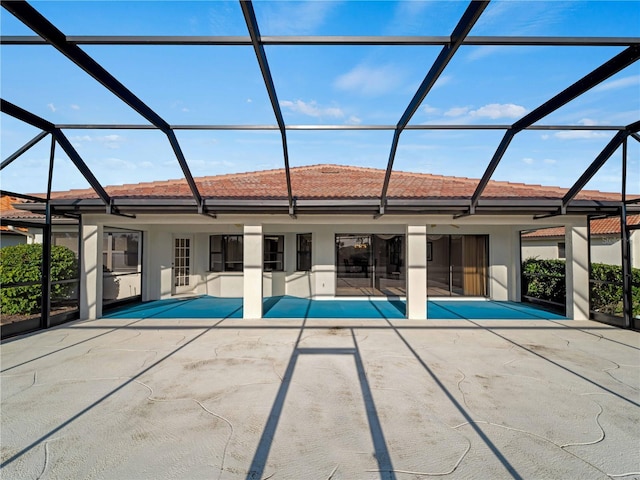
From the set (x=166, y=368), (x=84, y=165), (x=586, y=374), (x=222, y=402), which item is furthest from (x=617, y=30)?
(x=84, y=165)

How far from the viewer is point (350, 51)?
4.45m

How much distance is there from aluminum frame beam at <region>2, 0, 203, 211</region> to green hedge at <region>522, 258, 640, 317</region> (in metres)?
10.0

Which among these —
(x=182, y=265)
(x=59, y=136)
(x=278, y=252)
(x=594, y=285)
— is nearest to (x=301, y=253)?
(x=278, y=252)

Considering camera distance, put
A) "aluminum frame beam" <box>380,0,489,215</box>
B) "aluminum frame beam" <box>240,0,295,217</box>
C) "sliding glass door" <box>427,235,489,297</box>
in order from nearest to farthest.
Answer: "aluminum frame beam" <box>380,0,489,215</box>
"aluminum frame beam" <box>240,0,295,217</box>
"sliding glass door" <box>427,235,489,297</box>

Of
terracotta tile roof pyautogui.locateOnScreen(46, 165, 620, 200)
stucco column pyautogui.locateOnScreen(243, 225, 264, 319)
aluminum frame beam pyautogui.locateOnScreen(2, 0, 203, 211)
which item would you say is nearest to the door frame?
terracotta tile roof pyautogui.locateOnScreen(46, 165, 620, 200)

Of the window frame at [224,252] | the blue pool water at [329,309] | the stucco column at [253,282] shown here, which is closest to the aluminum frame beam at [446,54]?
the stucco column at [253,282]

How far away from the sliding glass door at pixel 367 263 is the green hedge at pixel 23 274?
802 centimetres

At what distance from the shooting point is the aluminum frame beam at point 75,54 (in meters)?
2.96

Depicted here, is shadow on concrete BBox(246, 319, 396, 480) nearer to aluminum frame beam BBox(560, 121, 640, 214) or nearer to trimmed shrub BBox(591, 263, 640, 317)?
aluminum frame beam BBox(560, 121, 640, 214)

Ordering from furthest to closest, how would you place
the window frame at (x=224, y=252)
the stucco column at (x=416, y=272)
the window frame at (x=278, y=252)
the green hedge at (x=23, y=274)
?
the window frame at (x=224, y=252)
the window frame at (x=278, y=252)
the stucco column at (x=416, y=272)
the green hedge at (x=23, y=274)

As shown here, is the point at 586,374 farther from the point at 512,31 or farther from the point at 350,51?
the point at 350,51

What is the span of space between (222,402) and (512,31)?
16.7 ft

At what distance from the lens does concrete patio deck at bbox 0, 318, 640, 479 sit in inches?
110

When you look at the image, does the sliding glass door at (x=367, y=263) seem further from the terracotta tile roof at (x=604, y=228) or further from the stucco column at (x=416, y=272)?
the terracotta tile roof at (x=604, y=228)
